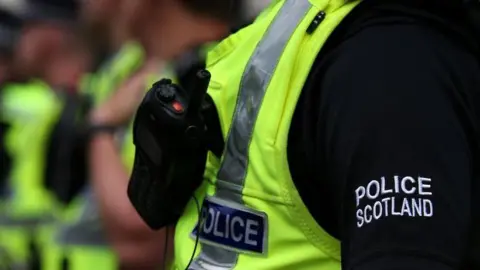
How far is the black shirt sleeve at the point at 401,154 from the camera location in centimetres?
95

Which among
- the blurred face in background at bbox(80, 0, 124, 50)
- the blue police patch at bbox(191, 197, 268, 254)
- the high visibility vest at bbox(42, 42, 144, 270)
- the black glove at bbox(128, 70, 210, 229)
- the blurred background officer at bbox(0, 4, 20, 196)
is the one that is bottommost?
the blue police patch at bbox(191, 197, 268, 254)

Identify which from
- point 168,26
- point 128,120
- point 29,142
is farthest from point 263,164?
point 29,142

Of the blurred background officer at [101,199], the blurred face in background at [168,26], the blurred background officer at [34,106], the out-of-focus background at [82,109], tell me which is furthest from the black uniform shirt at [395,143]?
the blurred background officer at [34,106]

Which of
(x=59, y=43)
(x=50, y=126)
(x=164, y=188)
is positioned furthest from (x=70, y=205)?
(x=164, y=188)

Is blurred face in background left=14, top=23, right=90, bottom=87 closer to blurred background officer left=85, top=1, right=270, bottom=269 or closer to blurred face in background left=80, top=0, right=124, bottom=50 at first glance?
blurred face in background left=80, top=0, right=124, bottom=50

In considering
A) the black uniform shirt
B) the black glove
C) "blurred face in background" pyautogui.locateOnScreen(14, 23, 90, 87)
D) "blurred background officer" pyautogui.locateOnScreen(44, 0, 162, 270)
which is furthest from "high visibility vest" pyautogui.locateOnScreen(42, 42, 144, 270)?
the black uniform shirt

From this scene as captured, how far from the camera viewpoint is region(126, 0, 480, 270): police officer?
96 centimetres

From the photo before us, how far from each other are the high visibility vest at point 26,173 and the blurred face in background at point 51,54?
0.07 metres

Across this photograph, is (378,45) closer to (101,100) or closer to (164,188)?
(164,188)

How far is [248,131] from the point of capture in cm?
116

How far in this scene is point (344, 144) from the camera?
3.26ft

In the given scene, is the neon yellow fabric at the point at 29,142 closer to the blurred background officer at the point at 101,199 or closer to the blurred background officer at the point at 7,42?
the blurred background officer at the point at 101,199

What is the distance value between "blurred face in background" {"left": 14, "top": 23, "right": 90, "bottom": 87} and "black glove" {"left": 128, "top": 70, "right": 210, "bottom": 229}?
7.02ft

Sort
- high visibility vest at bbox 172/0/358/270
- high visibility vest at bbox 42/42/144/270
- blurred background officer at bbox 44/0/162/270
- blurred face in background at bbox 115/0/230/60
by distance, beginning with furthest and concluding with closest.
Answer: high visibility vest at bbox 42/42/144/270 → blurred background officer at bbox 44/0/162/270 → blurred face in background at bbox 115/0/230/60 → high visibility vest at bbox 172/0/358/270
